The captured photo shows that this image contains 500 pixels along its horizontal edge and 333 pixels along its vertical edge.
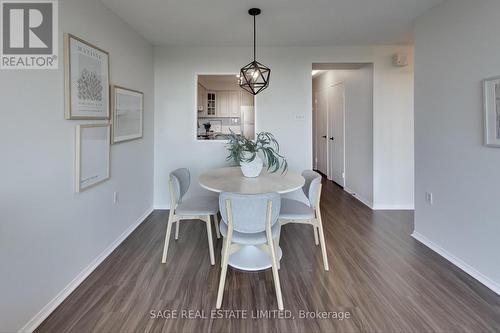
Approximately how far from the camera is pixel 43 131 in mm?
1800

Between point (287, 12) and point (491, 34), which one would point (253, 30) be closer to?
point (287, 12)

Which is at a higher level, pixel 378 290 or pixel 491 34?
pixel 491 34

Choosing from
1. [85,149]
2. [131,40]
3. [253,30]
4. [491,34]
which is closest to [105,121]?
[85,149]

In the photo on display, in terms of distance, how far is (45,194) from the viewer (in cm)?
182

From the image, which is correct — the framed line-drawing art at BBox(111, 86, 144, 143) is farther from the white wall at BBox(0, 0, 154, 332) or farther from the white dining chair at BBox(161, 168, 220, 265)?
the white dining chair at BBox(161, 168, 220, 265)

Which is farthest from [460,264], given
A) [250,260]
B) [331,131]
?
[331,131]

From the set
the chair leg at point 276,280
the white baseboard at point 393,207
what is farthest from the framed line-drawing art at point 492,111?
the white baseboard at point 393,207

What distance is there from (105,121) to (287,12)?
2.17 m

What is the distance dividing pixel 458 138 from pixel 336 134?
3.39 m

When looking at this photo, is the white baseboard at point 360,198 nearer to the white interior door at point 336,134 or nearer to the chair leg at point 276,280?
the white interior door at point 336,134

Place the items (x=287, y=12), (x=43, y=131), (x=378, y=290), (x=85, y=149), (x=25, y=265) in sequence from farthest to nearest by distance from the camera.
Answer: (x=287, y=12) → (x=85, y=149) → (x=378, y=290) → (x=43, y=131) → (x=25, y=265)

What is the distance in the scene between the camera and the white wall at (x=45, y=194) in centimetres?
154

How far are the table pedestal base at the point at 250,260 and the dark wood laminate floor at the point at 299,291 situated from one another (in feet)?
0.21

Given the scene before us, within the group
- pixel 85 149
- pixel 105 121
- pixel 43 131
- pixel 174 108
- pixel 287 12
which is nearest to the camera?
pixel 43 131
